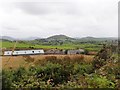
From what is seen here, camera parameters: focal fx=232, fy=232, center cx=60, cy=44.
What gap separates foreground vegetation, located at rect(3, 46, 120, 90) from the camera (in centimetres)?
363

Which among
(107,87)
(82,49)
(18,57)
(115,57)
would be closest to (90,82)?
(107,87)

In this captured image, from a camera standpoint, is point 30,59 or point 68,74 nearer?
point 68,74

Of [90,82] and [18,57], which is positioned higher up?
[18,57]

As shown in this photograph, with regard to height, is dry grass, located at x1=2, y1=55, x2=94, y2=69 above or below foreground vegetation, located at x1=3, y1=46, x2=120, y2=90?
above

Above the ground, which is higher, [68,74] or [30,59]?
[30,59]

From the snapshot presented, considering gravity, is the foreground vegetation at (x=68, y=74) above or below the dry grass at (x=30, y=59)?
below

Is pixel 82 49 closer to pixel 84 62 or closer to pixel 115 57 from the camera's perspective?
pixel 84 62

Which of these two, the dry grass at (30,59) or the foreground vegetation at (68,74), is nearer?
the foreground vegetation at (68,74)

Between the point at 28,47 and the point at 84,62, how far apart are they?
1710 mm

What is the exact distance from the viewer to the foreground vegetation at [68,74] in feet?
11.9

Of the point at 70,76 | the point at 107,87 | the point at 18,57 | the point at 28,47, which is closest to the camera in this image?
the point at 107,87

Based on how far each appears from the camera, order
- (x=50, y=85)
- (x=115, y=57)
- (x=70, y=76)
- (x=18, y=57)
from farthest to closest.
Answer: (x=18, y=57)
(x=115, y=57)
(x=70, y=76)
(x=50, y=85)

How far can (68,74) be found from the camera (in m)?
4.23

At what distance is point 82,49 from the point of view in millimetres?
5969
